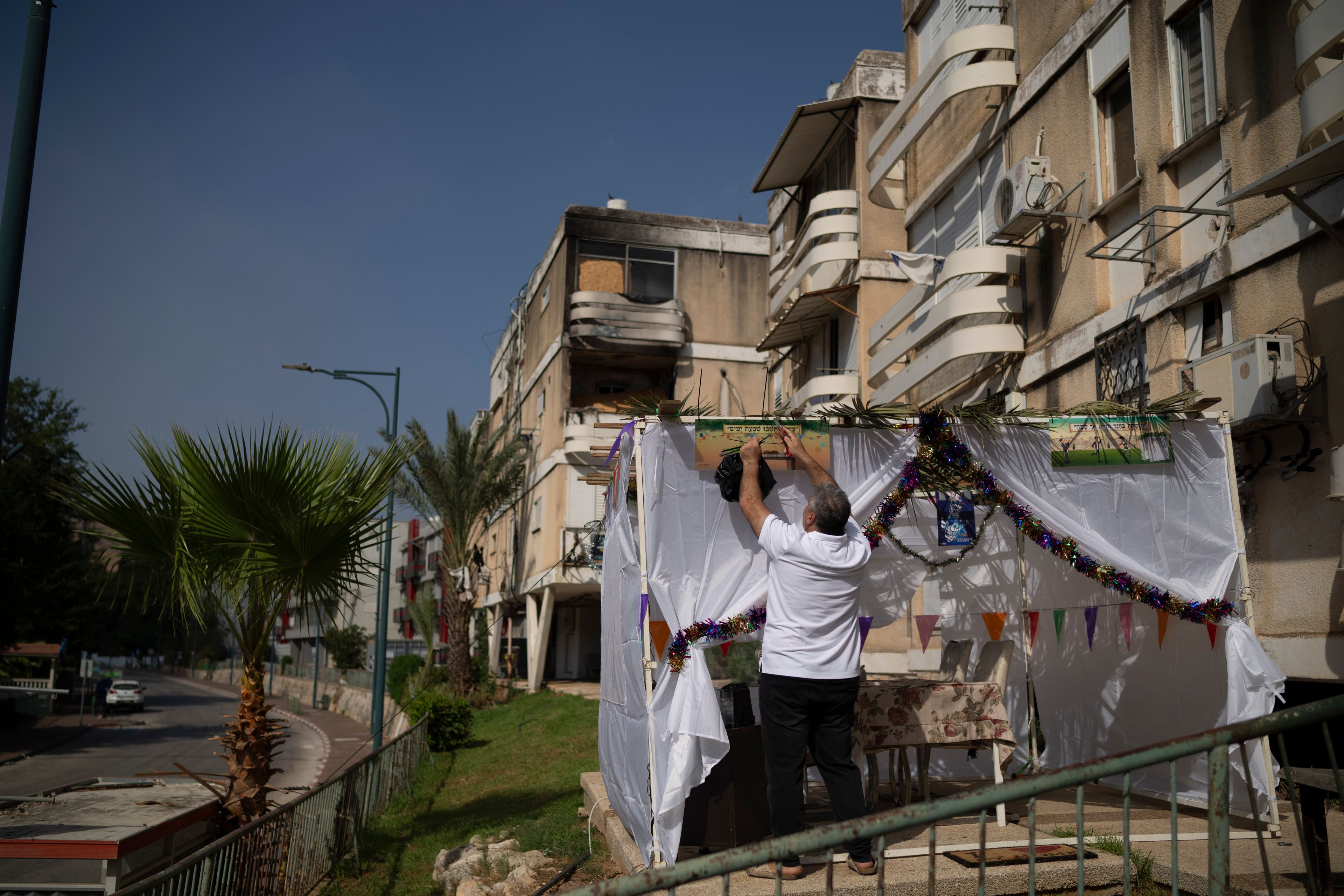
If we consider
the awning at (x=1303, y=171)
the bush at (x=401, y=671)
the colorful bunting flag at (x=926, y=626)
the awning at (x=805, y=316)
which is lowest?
the bush at (x=401, y=671)

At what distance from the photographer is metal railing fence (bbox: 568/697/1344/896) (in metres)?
2.95

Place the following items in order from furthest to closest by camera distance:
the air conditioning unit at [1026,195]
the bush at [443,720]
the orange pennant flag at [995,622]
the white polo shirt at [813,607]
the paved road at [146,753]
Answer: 1. the paved road at [146,753]
2. the bush at [443,720]
3. the air conditioning unit at [1026,195]
4. the orange pennant flag at [995,622]
5. the white polo shirt at [813,607]

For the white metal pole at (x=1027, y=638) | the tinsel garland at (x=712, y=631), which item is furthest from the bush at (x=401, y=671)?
the tinsel garland at (x=712, y=631)

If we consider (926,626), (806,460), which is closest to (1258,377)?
(926,626)

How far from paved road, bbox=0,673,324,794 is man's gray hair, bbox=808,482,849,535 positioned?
10.8m

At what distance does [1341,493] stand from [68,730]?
121 feet

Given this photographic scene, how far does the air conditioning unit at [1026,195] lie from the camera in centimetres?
1162

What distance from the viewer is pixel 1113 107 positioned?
11.4 metres

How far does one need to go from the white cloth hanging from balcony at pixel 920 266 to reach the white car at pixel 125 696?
41.2m

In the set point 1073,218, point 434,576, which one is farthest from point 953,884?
point 434,576

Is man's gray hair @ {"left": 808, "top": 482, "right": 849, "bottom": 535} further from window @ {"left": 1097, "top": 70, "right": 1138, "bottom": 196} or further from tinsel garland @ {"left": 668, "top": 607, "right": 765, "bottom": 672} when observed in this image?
window @ {"left": 1097, "top": 70, "right": 1138, "bottom": 196}

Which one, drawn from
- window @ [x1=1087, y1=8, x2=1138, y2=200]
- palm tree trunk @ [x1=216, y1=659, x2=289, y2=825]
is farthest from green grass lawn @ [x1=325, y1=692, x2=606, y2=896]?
window @ [x1=1087, y1=8, x2=1138, y2=200]

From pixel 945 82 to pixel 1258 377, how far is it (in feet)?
24.5

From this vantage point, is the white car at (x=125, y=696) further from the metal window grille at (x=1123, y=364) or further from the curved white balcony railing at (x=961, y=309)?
the metal window grille at (x=1123, y=364)
